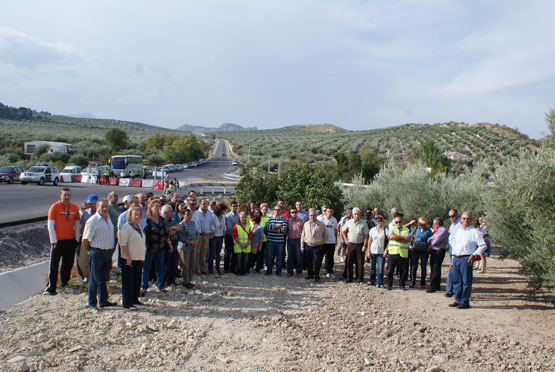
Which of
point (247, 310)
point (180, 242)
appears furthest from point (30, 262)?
point (247, 310)

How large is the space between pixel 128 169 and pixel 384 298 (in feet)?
138

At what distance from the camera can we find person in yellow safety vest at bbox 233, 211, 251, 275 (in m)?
10.0

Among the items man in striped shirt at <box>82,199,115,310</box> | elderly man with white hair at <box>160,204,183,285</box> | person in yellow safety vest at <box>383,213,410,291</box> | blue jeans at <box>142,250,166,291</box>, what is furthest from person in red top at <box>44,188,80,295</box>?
person in yellow safety vest at <box>383,213,410,291</box>

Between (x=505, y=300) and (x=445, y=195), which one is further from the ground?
(x=445, y=195)

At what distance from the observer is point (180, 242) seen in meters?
8.69

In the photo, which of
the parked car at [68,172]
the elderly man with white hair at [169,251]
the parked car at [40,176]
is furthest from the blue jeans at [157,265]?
the parked car at [68,172]

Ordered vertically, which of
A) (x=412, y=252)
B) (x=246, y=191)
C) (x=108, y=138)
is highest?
(x=108, y=138)

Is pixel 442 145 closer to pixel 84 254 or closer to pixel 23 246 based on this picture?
pixel 23 246

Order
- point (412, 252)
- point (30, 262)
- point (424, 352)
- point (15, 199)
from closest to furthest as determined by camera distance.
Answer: point (424, 352) → point (30, 262) → point (412, 252) → point (15, 199)

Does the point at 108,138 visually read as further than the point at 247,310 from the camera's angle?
Yes

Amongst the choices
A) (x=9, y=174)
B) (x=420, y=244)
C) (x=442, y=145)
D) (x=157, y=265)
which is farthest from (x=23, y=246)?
(x=442, y=145)

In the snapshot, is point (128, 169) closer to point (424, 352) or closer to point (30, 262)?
point (30, 262)

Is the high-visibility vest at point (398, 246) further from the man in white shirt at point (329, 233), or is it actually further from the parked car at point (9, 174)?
the parked car at point (9, 174)

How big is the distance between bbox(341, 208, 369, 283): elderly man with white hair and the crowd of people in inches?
0.9
